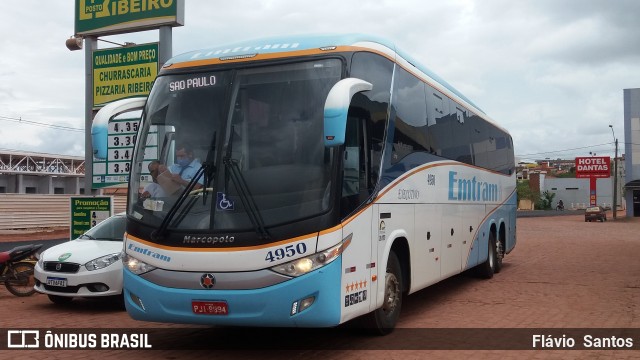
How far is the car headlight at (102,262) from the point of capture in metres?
10.4

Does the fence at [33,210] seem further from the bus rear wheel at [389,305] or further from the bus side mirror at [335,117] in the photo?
the bus side mirror at [335,117]

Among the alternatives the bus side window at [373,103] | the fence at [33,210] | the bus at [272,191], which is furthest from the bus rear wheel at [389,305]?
the fence at [33,210]

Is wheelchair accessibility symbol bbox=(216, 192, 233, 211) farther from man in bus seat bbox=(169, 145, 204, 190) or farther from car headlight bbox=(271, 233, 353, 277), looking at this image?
car headlight bbox=(271, 233, 353, 277)

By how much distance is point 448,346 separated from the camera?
7848 millimetres

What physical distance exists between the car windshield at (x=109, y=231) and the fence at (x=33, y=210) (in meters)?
23.2

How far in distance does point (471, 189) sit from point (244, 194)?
736 cm

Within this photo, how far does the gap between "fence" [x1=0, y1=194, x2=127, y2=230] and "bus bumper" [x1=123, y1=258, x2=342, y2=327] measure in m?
29.0

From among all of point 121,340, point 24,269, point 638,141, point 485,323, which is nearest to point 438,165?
point 485,323

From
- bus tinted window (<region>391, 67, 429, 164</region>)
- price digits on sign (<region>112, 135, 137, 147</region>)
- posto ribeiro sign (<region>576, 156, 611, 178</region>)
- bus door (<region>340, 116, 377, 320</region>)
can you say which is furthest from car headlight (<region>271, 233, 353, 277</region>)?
posto ribeiro sign (<region>576, 156, 611, 178</region>)

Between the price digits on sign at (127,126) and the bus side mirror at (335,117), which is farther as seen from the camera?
the price digits on sign at (127,126)

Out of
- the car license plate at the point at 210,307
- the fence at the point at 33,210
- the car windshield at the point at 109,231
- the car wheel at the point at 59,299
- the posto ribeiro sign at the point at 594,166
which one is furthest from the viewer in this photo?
the posto ribeiro sign at the point at 594,166

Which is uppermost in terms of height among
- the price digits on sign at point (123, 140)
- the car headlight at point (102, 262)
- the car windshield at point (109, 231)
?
the price digits on sign at point (123, 140)

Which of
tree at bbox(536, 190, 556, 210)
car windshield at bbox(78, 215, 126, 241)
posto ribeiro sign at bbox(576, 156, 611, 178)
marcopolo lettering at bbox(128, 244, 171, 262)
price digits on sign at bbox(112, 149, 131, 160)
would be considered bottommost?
tree at bbox(536, 190, 556, 210)

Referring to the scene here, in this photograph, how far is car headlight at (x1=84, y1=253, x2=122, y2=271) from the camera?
1035cm
